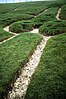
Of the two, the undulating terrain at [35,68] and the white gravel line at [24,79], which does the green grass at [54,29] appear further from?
the white gravel line at [24,79]

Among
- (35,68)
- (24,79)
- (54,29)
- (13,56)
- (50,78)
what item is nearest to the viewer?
(50,78)

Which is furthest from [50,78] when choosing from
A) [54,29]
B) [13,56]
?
[54,29]

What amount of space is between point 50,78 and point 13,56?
6214 mm

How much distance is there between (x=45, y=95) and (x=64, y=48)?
8172mm

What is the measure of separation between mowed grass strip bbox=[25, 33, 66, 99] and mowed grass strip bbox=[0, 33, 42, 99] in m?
1.85

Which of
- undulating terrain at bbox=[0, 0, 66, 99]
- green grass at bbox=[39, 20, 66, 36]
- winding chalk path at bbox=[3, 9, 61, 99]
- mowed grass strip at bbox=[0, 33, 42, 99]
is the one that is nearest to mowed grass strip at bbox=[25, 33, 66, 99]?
undulating terrain at bbox=[0, 0, 66, 99]

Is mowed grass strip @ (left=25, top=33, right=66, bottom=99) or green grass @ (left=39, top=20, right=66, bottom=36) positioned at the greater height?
mowed grass strip @ (left=25, top=33, right=66, bottom=99)

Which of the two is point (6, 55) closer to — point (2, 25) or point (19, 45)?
point (19, 45)

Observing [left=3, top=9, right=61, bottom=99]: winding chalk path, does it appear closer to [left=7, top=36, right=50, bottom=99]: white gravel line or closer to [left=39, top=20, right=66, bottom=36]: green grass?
[left=7, top=36, right=50, bottom=99]: white gravel line

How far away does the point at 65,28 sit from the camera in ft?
93.8

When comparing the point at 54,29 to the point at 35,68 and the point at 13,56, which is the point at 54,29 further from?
the point at 35,68

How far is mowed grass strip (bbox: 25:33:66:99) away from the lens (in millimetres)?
12938

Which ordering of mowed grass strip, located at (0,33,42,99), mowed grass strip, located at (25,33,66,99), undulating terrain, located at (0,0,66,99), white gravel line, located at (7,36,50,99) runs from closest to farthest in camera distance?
mowed grass strip, located at (25,33,66,99), undulating terrain, located at (0,0,66,99), white gravel line, located at (7,36,50,99), mowed grass strip, located at (0,33,42,99)

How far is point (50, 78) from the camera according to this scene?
14.4 meters
